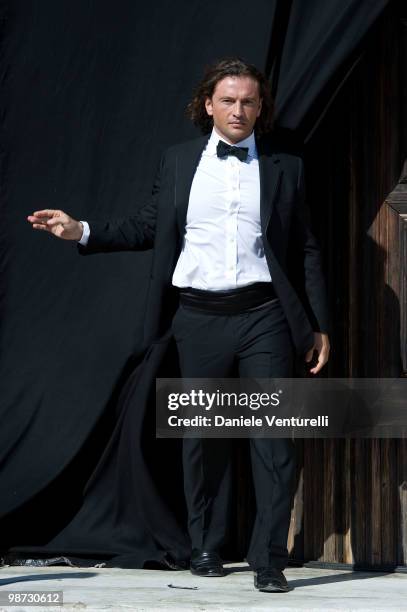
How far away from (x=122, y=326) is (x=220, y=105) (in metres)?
0.98

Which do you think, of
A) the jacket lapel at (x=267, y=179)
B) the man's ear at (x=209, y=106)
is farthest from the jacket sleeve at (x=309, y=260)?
the man's ear at (x=209, y=106)

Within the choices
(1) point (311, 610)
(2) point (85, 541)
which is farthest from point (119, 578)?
(1) point (311, 610)

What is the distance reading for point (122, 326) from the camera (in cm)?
549

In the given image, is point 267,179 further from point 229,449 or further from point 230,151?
point 229,449

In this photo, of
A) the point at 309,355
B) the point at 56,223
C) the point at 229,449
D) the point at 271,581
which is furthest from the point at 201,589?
the point at 56,223

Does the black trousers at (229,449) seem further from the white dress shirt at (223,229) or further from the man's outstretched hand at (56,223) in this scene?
the man's outstretched hand at (56,223)

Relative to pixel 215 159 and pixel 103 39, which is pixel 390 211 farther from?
pixel 103 39

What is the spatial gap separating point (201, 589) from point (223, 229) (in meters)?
1.26

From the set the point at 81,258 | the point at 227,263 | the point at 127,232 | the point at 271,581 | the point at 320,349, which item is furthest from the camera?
the point at 81,258

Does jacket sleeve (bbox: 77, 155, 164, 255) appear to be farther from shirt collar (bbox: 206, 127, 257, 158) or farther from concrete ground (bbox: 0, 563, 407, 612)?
concrete ground (bbox: 0, 563, 407, 612)

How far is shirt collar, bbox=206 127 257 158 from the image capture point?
16.8ft

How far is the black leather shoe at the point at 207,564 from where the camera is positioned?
16.7ft

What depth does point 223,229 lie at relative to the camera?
5.01 metres

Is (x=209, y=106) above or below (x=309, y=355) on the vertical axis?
above
